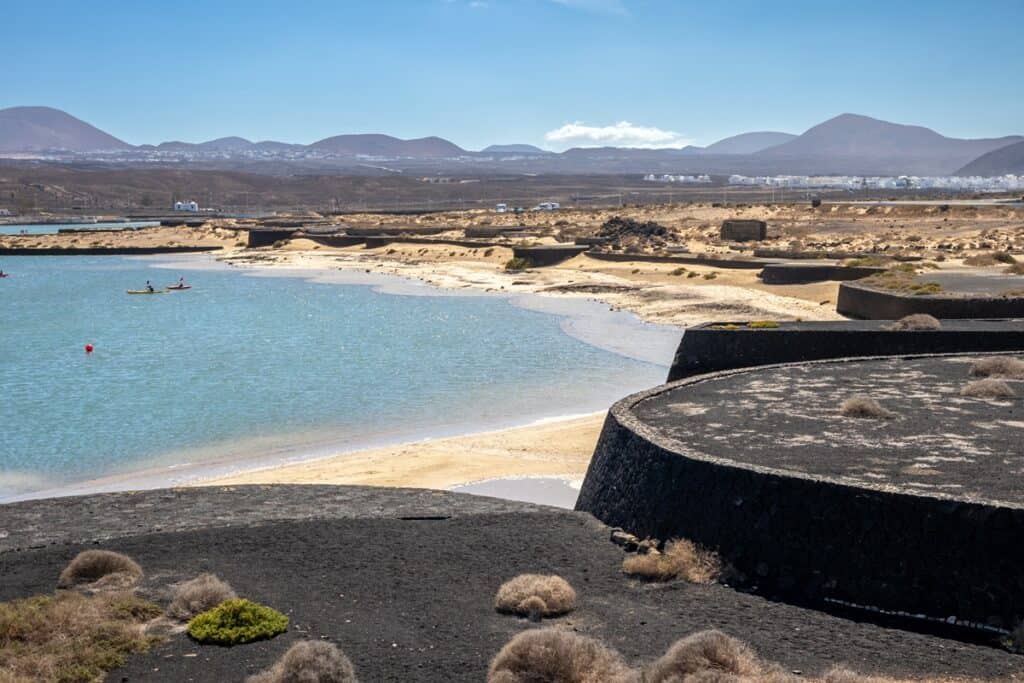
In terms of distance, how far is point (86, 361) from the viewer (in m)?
30.7

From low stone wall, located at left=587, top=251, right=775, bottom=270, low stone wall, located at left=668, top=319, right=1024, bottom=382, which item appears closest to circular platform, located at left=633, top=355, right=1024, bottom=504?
low stone wall, located at left=668, top=319, right=1024, bottom=382

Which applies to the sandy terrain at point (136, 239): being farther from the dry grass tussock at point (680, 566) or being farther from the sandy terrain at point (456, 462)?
the dry grass tussock at point (680, 566)

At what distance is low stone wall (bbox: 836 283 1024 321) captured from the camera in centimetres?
2228

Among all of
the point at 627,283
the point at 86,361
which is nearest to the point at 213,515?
the point at 86,361

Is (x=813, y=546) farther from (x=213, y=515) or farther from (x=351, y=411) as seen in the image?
(x=351, y=411)

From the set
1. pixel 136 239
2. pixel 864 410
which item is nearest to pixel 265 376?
pixel 864 410

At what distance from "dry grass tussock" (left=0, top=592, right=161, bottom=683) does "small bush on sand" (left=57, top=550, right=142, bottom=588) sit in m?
0.55

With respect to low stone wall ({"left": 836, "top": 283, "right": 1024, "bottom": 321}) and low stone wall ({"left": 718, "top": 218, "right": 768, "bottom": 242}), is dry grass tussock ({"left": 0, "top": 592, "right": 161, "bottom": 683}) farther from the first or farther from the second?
low stone wall ({"left": 718, "top": 218, "right": 768, "bottom": 242})

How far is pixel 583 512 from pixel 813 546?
305cm

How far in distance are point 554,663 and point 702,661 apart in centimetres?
87

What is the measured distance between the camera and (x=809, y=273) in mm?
36469

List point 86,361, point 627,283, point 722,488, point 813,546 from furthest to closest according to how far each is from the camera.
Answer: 1. point 627,283
2. point 86,361
3. point 722,488
4. point 813,546

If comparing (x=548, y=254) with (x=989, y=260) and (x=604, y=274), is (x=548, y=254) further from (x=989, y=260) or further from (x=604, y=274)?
(x=989, y=260)

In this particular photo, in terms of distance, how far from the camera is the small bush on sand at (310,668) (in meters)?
6.80
